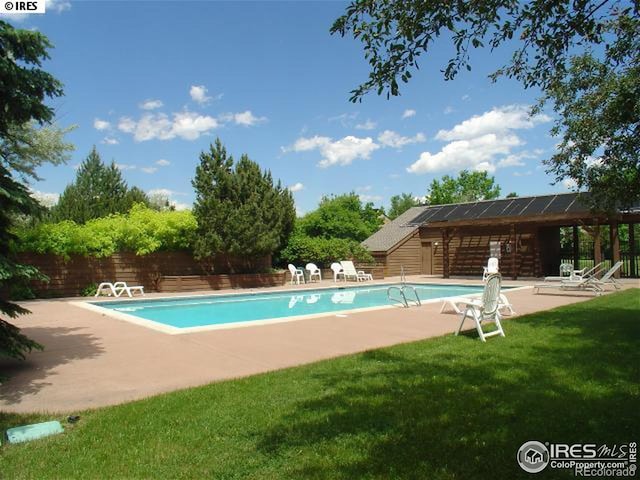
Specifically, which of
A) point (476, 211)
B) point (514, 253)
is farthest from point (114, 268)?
point (476, 211)

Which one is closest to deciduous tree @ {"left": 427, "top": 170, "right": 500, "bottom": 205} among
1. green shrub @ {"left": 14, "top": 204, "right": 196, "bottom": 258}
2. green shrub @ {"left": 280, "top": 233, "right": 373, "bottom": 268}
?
green shrub @ {"left": 280, "top": 233, "right": 373, "bottom": 268}

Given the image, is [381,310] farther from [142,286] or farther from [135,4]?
[142,286]

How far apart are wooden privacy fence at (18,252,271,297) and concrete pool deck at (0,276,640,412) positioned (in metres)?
5.80

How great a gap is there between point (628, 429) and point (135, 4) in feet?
36.8

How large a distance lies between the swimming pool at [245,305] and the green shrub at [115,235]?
3.03m

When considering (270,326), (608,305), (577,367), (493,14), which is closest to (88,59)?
(270,326)

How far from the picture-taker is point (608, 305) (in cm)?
1052

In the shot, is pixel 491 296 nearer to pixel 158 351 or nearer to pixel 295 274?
pixel 158 351

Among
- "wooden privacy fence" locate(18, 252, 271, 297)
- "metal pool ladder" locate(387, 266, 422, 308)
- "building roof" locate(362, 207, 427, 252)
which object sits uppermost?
"building roof" locate(362, 207, 427, 252)

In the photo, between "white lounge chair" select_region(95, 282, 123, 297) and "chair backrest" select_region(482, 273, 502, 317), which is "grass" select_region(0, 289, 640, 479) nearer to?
"chair backrest" select_region(482, 273, 502, 317)

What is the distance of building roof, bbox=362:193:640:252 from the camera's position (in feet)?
71.5

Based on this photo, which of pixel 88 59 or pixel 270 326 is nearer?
pixel 270 326

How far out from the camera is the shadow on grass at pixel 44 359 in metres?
4.95

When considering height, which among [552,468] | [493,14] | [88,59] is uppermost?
[88,59]
